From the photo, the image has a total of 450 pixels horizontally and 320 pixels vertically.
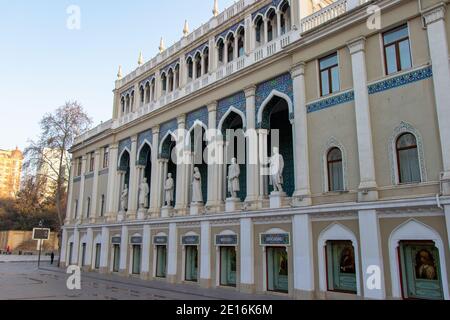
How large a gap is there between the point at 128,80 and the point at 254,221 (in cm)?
1812

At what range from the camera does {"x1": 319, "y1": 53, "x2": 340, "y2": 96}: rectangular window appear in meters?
15.3

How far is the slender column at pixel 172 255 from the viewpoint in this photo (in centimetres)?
2084

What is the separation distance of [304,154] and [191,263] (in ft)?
30.1

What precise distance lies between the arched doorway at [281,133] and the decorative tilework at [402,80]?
4.98 meters

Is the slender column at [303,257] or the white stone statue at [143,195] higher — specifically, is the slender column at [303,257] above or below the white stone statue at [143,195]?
below

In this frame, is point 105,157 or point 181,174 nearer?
point 181,174

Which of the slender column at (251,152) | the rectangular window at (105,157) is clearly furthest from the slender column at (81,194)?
the slender column at (251,152)

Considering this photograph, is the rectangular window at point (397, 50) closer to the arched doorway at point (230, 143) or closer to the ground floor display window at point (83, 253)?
the arched doorway at point (230, 143)

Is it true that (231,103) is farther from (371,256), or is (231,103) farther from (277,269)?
(371,256)

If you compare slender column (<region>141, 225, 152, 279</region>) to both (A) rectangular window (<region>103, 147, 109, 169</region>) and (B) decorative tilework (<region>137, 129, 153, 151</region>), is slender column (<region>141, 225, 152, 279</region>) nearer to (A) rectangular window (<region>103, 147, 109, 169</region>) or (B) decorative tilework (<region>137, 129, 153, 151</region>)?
(B) decorative tilework (<region>137, 129, 153, 151</region>)

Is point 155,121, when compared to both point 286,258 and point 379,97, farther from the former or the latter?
point 379,97

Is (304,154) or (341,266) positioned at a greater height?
(304,154)

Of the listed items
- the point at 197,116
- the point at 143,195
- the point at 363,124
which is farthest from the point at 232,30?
the point at 143,195

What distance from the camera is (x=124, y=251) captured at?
25.1 m
